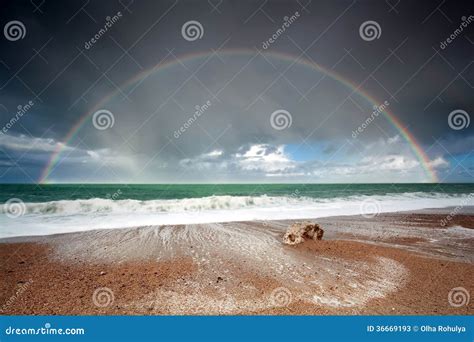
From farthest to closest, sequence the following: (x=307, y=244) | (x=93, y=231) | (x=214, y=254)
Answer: (x=93, y=231)
(x=307, y=244)
(x=214, y=254)

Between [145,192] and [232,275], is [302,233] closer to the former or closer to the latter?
[232,275]

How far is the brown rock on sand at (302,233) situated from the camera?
21.4 ft

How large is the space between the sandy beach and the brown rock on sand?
0.20 metres

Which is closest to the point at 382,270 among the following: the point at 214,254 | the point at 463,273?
the point at 463,273

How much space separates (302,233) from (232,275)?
105 inches

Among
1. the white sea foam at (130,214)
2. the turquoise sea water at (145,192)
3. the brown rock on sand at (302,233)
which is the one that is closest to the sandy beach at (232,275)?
the brown rock on sand at (302,233)

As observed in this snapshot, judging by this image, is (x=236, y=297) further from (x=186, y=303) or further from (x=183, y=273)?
(x=183, y=273)

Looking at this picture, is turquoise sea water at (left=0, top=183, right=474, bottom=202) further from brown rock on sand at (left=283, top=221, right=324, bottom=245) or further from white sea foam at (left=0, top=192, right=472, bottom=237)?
brown rock on sand at (left=283, top=221, right=324, bottom=245)

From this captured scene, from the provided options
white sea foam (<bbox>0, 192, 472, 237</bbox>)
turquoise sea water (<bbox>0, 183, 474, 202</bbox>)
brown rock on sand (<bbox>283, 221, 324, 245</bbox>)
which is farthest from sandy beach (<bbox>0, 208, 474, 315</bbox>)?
turquoise sea water (<bbox>0, 183, 474, 202</bbox>)

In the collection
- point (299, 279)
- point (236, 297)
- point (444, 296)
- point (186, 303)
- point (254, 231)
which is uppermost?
point (254, 231)

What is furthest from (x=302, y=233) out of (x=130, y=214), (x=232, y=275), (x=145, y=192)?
(x=145, y=192)

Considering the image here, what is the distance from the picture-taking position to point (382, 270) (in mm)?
4883

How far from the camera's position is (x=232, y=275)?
452 centimetres

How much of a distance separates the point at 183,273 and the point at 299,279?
199 centimetres
